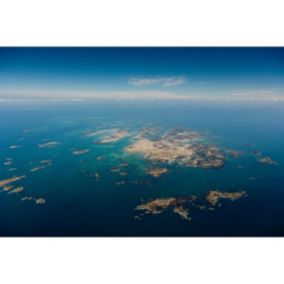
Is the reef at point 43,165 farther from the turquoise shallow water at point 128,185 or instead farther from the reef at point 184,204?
the reef at point 184,204

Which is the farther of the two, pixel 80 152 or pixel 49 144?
pixel 49 144

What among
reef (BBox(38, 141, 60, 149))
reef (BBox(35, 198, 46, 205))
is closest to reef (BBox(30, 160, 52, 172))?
reef (BBox(38, 141, 60, 149))

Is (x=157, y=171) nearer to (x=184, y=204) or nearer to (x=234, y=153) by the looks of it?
(x=184, y=204)

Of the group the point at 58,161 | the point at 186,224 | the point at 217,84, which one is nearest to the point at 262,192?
the point at 186,224

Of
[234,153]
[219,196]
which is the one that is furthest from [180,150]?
[219,196]

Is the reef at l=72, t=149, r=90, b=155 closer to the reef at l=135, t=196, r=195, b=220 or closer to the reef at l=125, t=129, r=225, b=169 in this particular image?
the reef at l=125, t=129, r=225, b=169

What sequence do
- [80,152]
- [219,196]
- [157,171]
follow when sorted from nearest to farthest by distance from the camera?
[219,196] → [157,171] → [80,152]
